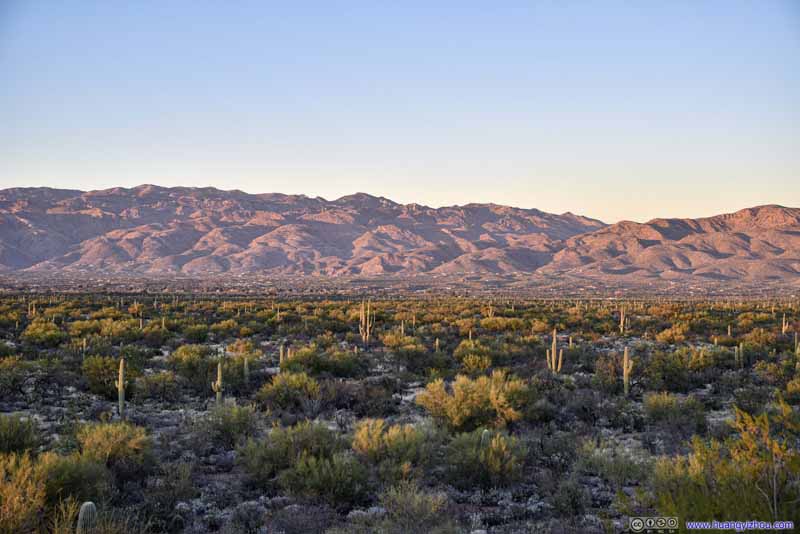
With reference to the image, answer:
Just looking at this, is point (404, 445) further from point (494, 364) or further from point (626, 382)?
point (494, 364)

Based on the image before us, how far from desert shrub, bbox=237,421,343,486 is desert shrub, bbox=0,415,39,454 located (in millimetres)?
3074

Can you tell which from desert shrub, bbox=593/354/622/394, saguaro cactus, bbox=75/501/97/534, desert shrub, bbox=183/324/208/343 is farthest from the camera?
desert shrub, bbox=183/324/208/343

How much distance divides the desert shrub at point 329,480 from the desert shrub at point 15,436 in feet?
12.7

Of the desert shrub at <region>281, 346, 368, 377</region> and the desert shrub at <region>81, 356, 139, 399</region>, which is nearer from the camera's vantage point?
the desert shrub at <region>81, 356, 139, 399</region>

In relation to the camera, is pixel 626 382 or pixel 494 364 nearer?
pixel 626 382

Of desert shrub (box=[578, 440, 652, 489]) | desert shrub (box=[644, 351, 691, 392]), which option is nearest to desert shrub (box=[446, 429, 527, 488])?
desert shrub (box=[578, 440, 652, 489])

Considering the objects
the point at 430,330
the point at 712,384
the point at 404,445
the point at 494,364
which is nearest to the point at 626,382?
the point at 712,384

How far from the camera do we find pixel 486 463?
31.9 ft

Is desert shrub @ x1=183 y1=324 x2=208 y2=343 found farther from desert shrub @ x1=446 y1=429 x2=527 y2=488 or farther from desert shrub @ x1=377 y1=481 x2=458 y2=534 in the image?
desert shrub @ x1=377 y1=481 x2=458 y2=534

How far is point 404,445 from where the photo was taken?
1009cm

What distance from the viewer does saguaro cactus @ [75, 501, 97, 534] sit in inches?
246

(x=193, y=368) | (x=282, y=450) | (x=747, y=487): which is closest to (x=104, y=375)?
(x=193, y=368)

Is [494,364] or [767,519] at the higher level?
[767,519]

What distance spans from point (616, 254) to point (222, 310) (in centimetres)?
14728
